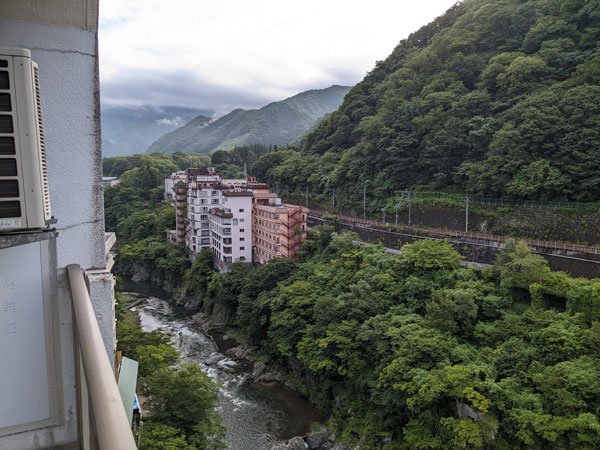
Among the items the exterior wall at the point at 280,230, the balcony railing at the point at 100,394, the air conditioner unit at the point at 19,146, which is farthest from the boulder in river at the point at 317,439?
the air conditioner unit at the point at 19,146

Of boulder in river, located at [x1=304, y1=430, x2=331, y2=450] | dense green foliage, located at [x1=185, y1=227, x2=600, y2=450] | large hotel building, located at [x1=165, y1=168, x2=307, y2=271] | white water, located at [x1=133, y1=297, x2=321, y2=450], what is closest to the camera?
dense green foliage, located at [x1=185, y1=227, x2=600, y2=450]

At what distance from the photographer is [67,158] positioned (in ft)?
7.41

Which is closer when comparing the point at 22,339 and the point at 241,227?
the point at 22,339

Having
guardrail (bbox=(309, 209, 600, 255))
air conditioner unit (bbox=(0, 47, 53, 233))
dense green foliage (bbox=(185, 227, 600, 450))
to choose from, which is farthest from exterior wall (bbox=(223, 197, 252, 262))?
air conditioner unit (bbox=(0, 47, 53, 233))

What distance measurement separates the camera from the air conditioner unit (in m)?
1.64

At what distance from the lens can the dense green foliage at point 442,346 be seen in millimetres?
9336

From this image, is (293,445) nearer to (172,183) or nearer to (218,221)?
(218,221)

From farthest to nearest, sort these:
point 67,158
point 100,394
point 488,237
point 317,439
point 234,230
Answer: point 234,230 < point 488,237 < point 317,439 < point 67,158 < point 100,394

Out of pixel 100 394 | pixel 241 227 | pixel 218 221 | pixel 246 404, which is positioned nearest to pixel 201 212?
pixel 218 221

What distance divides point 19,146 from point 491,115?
903 inches

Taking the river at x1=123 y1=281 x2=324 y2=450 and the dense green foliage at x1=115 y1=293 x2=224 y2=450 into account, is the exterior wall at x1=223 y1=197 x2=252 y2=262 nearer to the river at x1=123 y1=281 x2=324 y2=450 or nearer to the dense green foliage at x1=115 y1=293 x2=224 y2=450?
the river at x1=123 y1=281 x2=324 y2=450

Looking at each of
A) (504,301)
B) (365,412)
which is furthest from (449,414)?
(504,301)

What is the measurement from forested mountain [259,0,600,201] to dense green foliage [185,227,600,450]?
5488 mm

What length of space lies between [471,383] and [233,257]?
54.2 feet
